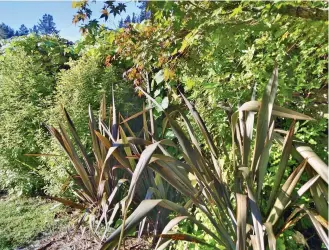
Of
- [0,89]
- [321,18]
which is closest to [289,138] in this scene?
[321,18]

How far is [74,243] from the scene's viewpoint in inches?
116

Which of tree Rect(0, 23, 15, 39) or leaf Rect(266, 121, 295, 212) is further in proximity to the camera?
tree Rect(0, 23, 15, 39)

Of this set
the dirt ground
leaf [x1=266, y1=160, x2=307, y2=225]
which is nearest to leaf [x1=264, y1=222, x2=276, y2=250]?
leaf [x1=266, y1=160, x2=307, y2=225]

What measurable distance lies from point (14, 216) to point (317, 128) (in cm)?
302

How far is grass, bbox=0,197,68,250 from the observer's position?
3.18 m

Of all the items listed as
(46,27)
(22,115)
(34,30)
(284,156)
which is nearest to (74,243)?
(284,156)

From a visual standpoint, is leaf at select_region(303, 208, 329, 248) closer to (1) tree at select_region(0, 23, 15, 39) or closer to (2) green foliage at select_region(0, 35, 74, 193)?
(2) green foliage at select_region(0, 35, 74, 193)

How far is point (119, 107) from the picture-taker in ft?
13.3

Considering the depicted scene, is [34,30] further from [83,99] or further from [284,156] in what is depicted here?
[284,156]

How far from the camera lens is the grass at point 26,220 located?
125 inches

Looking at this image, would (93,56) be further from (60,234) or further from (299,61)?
(299,61)

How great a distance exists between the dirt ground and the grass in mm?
145

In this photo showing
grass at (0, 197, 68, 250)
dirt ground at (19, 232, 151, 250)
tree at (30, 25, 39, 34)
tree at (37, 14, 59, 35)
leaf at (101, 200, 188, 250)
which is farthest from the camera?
tree at (30, 25, 39, 34)

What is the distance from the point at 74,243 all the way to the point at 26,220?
0.91 metres
